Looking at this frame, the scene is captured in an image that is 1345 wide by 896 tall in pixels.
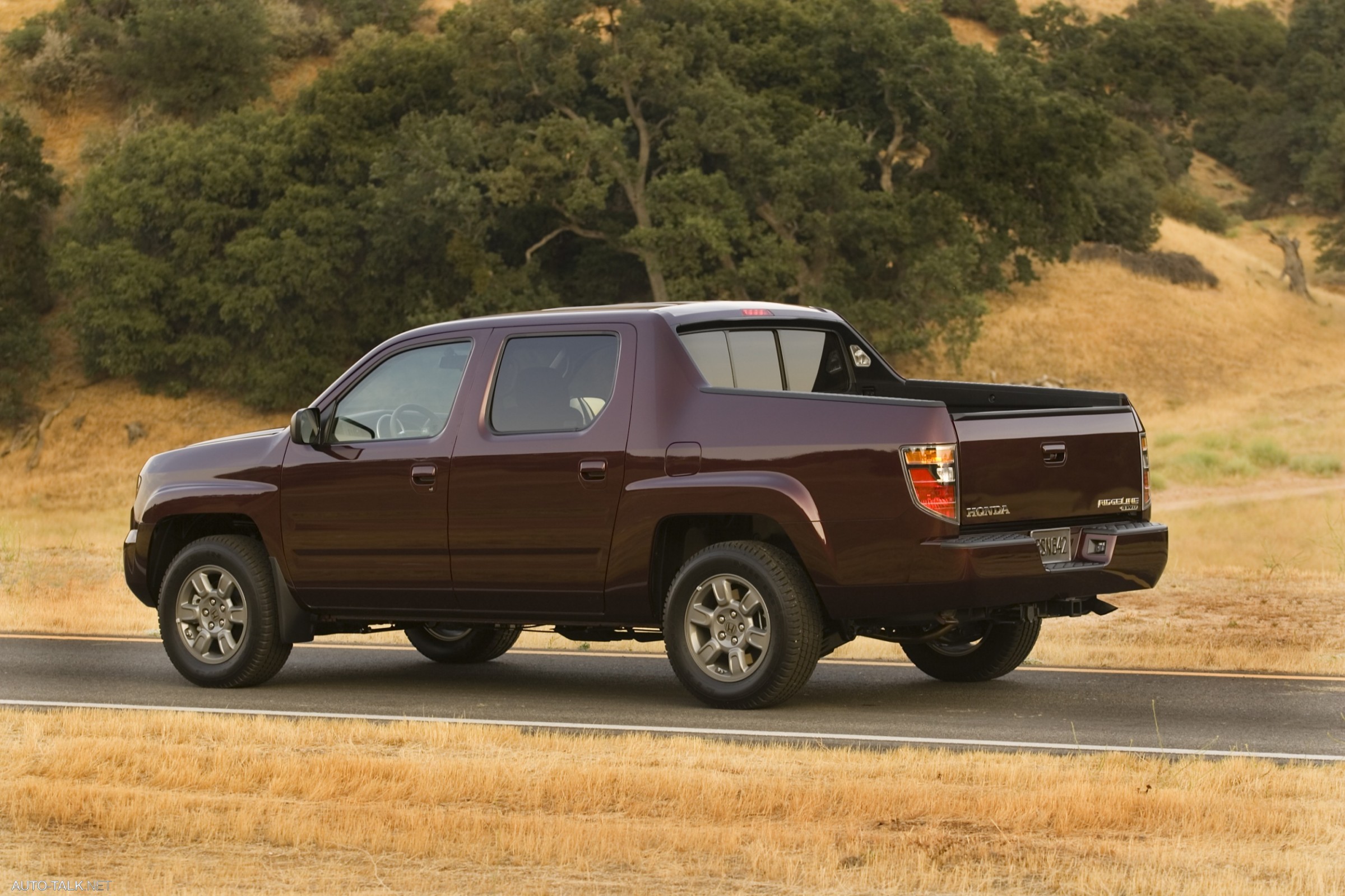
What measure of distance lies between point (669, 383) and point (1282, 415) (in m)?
43.2

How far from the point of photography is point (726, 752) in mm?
7676

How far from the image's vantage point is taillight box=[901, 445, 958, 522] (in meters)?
8.49

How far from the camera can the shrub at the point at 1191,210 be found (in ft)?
256

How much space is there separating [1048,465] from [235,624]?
16.2 ft

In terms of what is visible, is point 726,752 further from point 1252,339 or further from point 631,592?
point 1252,339

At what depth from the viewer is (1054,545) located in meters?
8.91

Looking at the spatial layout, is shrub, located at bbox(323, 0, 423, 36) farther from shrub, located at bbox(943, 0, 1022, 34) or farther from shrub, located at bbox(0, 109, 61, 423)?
shrub, located at bbox(943, 0, 1022, 34)

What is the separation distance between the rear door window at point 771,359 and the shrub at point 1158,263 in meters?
55.2

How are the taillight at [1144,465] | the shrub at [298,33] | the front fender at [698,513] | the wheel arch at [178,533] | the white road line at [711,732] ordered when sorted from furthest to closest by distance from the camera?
the shrub at [298,33] < the wheel arch at [178,533] < the taillight at [1144,465] < the front fender at [698,513] < the white road line at [711,732]

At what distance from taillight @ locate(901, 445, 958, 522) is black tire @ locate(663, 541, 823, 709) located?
0.79 metres

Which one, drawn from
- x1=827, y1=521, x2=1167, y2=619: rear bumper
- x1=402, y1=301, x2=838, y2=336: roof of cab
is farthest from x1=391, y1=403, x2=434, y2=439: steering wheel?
x1=827, y1=521, x2=1167, y2=619: rear bumper

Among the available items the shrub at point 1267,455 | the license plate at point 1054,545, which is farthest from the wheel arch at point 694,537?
the shrub at point 1267,455

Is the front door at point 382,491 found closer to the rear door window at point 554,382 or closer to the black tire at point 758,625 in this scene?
the rear door window at point 554,382

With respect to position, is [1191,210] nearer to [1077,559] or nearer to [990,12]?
[990,12]
